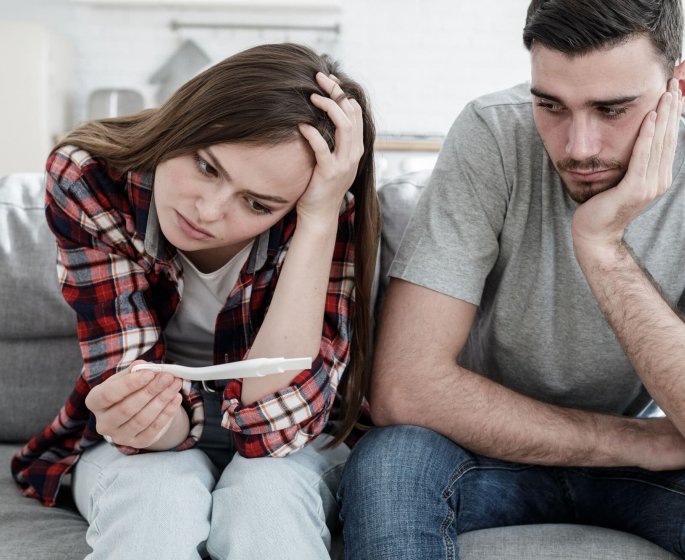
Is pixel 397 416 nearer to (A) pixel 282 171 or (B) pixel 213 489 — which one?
(B) pixel 213 489

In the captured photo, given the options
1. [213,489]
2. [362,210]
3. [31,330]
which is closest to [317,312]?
[362,210]

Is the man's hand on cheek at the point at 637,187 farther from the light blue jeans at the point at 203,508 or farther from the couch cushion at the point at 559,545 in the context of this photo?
the light blue jeans at the point at 203,508

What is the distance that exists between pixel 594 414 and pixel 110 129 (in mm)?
875

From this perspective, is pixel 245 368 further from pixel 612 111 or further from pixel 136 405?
pixel 612 111

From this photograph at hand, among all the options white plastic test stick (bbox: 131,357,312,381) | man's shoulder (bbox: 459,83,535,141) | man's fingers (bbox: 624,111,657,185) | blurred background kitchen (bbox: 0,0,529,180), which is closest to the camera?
white plastic test stick (bbox: 131,357,312,381)

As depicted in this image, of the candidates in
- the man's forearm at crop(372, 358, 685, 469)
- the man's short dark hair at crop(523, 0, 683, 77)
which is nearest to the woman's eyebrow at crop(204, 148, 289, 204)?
the man's forearm at crop(372, 358, 685, 469)

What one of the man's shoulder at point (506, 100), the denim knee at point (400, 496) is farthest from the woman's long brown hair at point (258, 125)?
the man's shoulder at point (506, 100)

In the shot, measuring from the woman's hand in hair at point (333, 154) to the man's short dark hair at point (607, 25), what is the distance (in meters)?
0.30

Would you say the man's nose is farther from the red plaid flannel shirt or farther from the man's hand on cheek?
the red plaid flannel shirt

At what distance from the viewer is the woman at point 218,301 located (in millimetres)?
1018

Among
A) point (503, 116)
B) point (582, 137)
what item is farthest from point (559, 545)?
point (503, 116)

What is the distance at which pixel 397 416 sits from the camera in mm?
1219

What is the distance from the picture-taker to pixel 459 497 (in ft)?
3.82

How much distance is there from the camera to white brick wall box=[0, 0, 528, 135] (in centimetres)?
404
